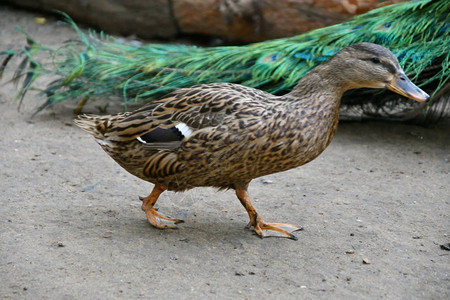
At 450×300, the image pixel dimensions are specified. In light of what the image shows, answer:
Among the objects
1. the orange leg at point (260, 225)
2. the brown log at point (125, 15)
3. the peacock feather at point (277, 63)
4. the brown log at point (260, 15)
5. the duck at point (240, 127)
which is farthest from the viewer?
the brown log at point (125, 15)

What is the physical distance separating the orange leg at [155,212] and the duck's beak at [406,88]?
5.12 ft

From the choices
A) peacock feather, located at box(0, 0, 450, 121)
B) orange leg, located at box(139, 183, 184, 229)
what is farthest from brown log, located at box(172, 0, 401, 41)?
orange leg, located at box(139, 183, 184, 229)

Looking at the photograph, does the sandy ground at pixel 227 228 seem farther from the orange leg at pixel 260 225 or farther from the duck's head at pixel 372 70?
the duck's head at pixel 372 70

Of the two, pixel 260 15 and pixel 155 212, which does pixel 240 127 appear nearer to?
pixel 155 212

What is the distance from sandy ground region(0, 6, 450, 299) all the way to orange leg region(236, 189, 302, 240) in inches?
2.7

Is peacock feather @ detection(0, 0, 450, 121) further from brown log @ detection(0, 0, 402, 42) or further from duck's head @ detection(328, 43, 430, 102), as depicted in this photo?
duck's head @ detection(328, 43, 430, 102)

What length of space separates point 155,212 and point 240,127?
948mm

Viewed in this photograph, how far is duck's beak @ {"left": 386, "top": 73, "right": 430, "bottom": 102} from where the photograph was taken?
3656 mm

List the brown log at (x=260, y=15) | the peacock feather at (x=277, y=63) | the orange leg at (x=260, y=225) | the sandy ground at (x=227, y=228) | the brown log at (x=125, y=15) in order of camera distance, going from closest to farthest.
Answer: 1. the sandy ground at (x=227, y=228)
2. the orange leg at (x=260, y=225)
3. the peacock feather at (x=277, y=63)
4. the brown log at (x=260, y=15)
5. the brown log at (x=125, y=15)

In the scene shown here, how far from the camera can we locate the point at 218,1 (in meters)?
7.27

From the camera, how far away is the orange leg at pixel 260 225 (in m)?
4.02

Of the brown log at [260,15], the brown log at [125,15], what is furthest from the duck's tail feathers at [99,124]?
the brown log at [125,15]

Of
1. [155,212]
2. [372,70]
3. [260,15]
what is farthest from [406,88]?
[260,15]

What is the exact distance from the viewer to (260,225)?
4070 mm
